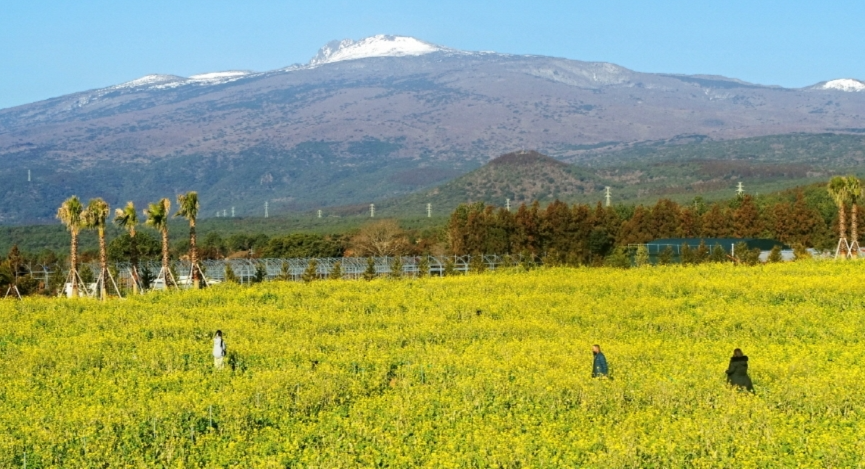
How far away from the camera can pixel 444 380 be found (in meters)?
31.2

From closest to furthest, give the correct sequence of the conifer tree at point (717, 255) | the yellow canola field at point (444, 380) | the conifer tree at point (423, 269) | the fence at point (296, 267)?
the yellow canola field at point (444, 380) → the conifer tree at point (423, 269) → the conifer tree at point (717, 255) → the fence at point (296, 267)

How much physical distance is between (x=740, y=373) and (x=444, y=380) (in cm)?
821

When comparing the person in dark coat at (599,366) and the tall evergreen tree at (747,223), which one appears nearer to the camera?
the person in dark coat at (599,366)

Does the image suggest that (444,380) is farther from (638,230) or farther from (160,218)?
(638,230)

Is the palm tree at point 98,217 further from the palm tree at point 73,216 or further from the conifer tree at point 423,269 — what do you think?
the conifer tree at point 423,269

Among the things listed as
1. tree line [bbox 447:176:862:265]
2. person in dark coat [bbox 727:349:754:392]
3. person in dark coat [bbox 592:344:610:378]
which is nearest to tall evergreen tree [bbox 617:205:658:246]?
tree line [bbox 447:176:862:265]

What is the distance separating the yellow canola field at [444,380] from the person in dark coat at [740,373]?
50cm

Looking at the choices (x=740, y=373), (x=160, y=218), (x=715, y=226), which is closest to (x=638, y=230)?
(x=715, y=226)

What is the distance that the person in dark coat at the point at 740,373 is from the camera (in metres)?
28.7

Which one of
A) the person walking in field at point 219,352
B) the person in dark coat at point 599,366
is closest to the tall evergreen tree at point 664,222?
the person walking in field at point 219,352

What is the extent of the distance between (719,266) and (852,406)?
37607 millimetres

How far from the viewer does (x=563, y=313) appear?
4534cm

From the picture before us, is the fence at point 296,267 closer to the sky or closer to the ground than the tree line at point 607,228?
closer to the ground

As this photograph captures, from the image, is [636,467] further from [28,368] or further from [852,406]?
[28,368]
